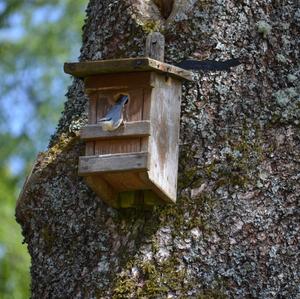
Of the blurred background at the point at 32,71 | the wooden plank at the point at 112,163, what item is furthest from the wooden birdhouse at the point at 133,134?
the blurred background at the point at 32,71

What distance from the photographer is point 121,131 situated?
116 inches

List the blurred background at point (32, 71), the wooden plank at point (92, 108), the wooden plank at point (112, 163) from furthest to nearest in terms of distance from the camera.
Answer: the blurred background at point (32, 71) < the wooden plank at point (92, 108) < the wooden plank at point (112, 163)

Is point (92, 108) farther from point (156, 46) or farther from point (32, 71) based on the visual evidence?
point (32, 71)

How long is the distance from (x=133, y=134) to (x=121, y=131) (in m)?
0.04

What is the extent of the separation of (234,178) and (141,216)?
Answer: 0.27 meters

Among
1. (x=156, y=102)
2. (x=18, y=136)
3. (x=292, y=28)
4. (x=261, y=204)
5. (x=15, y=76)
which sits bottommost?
(x=261, y=204)

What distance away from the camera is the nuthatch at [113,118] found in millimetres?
2926

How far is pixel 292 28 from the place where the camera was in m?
3.16

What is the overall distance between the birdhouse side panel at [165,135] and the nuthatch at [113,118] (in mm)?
83

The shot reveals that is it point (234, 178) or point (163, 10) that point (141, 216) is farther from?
point (163, 10)

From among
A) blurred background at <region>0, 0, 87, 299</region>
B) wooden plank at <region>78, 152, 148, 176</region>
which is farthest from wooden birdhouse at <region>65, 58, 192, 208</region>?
blurred background at <region>0, 0, 87, 299</region>

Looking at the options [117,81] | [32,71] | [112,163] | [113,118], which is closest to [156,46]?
[117,81]

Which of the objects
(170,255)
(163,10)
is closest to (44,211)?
(170,255)

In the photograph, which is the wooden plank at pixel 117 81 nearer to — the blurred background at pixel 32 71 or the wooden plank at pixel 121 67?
the wooden plank at pixel 121 67
